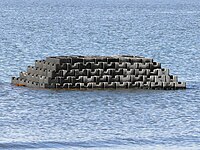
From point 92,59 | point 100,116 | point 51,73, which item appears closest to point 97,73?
point 92,59

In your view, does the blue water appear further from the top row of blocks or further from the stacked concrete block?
the top row of blocks

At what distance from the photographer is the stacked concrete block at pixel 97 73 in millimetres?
57344

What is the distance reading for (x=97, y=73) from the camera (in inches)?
2267

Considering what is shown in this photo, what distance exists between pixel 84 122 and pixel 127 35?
302 ft

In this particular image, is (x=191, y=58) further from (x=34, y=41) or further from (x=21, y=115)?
(x=21, y=115)

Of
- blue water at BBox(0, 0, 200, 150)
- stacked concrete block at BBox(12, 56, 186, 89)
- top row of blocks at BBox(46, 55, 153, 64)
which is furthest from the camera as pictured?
stacked concrete block at BBox(12, 56, 186, 89)

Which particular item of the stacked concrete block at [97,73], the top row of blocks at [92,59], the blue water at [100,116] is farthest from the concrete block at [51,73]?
the blue water at [100,116]

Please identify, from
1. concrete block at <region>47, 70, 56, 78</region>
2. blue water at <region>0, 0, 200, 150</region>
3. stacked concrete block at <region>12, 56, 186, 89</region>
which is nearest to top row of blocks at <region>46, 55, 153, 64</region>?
stacked concrete block at <region>12, 56, 186, 89</region>

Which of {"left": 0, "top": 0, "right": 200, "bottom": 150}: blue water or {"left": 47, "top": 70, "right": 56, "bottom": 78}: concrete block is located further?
{"left": 47, "top": 70, "right": 56, "bottom": 78}: concrete block

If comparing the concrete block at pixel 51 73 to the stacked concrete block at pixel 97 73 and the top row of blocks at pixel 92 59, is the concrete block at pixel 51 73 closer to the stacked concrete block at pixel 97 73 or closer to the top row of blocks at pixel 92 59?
the stacked concrete block at pixel 97 73

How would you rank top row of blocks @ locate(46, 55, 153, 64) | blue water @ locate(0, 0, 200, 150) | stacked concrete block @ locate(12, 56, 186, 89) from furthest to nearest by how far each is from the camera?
stacked concrete block @ locate(12, 56, 186, 89)
top row of blocks @ locate(46, 55, 153, 64)
blue water @ locate(0, 0, 200, 150)

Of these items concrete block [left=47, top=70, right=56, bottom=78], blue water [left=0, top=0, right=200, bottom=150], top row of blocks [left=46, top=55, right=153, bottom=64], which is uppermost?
top row of blocks [left=46, top=55, right=153, bottom=64]

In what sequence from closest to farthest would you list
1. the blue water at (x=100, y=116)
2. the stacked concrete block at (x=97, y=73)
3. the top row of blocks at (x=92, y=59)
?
the blue water at (x=100, y=116) → the top row of blocks at (x=92, y=59) → the stacked concrete block at (x=97, y=73)

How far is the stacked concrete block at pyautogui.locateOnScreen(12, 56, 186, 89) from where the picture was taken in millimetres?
57344
